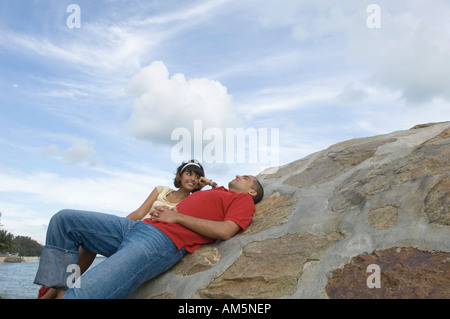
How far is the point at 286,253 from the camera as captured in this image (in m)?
2.47

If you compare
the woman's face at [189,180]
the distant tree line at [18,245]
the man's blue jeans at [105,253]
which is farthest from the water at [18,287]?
the distant tree line at [18,245]

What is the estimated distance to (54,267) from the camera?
2727 mm

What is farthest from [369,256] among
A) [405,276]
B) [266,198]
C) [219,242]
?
[266,198]

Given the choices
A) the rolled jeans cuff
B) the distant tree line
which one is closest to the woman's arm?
the rolled jeans cuff

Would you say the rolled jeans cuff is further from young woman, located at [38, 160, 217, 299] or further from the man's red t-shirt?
young woman, located at [38, 160, 217, 299]

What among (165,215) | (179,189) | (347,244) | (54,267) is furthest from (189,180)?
(347,244)

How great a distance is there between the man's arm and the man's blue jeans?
0.41 feet

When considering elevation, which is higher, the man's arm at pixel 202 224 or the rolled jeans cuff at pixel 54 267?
the man's arm at pixel 202 224

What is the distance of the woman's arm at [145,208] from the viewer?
3.90 metres

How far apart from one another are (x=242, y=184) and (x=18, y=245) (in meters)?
49.9

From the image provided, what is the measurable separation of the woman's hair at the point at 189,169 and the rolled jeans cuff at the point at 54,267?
1541 millimetres

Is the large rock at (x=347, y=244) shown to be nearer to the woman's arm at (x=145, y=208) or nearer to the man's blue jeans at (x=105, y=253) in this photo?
the man's blue jeans at (x=105, y=253)
